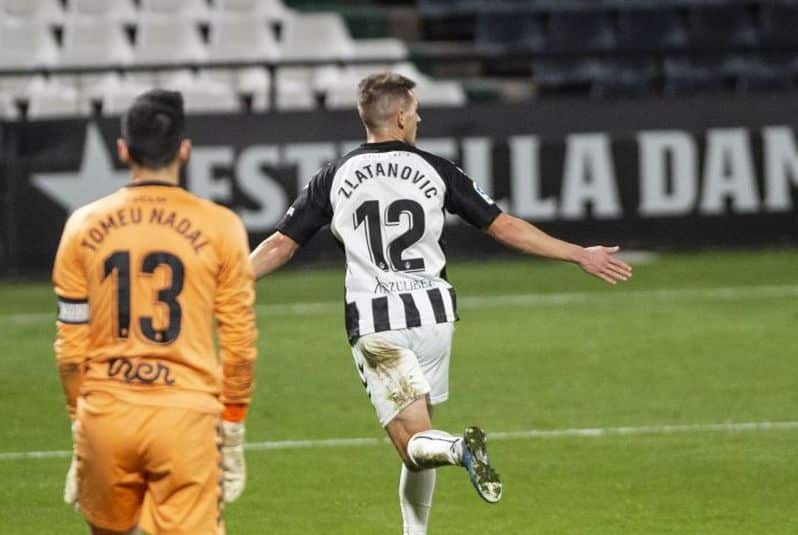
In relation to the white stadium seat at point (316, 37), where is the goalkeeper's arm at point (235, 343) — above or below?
below

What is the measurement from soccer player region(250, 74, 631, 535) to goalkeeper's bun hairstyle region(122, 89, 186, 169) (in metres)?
1.86

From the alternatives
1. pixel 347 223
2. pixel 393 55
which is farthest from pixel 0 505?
pixel 393 55

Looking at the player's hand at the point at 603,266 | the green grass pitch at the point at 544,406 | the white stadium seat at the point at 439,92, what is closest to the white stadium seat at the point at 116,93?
the green grass pitch at the point at 544,406

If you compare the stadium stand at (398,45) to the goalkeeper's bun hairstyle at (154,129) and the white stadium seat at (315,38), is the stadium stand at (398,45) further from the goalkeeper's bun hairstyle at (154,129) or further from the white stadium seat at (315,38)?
the goalkeeper's bun hairstyle at (154,129)

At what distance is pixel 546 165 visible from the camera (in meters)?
17.6

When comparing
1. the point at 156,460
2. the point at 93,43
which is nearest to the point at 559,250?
the point at 156,460

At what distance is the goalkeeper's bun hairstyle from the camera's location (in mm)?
5016

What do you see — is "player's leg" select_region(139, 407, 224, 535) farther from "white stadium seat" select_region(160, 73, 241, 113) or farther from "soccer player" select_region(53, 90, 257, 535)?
"white stadium seat" select_region(160, 73, 241, 113)

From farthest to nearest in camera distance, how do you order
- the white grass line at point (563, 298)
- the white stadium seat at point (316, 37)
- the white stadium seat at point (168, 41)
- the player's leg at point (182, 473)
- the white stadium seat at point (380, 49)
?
the white stadium seat at point (380, 49) → the white stadium seat at point (316, 37) → the white stadium seat at point (168, 41) → the white grass line at point (563, 298) → the player's leg at point (182, 473)

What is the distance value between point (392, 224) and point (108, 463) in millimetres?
2167

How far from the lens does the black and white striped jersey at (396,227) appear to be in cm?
684

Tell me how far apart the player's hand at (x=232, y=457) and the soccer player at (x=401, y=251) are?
1.70m

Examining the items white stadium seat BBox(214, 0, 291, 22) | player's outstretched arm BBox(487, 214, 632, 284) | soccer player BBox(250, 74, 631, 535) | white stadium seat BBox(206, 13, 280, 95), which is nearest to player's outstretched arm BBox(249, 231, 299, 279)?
soccer player BBox(250, 74, 631, 535)

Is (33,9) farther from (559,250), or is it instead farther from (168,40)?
(559,250)
